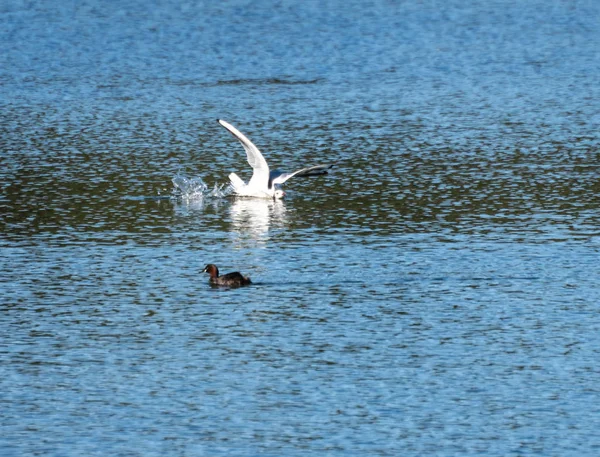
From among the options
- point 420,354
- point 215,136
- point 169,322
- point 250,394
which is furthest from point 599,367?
point 215,136

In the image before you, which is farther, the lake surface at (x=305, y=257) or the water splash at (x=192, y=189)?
the water splash at (x=192, y=189)

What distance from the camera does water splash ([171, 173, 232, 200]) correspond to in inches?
1015

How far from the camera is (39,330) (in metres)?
17.3

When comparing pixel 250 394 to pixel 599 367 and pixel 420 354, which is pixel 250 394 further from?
pixel 599 367

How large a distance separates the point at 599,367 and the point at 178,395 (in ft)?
14.7

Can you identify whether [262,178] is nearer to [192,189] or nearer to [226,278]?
[192,189]

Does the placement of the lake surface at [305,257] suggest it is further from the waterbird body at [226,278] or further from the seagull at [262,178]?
the seagull at [262,178]

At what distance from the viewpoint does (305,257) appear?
20781 millimetres

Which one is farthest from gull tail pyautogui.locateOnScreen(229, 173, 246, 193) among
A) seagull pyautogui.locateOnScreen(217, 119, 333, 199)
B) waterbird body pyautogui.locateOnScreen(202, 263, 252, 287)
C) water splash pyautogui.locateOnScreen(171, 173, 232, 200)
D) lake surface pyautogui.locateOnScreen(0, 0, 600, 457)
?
waterbird body pyautogui.locateOnScreen(202, 263, 252, 287)

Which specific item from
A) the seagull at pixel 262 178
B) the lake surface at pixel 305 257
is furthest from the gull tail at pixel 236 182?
the lake surface at pixel 305 257

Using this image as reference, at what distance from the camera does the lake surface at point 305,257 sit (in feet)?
47.0

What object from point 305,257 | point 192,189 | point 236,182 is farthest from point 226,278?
point 236,182

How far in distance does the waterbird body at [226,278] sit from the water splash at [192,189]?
6459 millimetres

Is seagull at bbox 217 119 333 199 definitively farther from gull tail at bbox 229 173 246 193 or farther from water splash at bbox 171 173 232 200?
water splash at bbox 171 173 232 200
